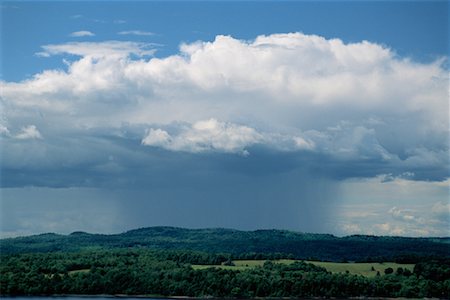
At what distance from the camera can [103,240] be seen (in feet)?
508

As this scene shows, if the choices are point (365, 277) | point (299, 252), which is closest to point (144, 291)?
point (365, 277)

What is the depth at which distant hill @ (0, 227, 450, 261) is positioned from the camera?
130000mm

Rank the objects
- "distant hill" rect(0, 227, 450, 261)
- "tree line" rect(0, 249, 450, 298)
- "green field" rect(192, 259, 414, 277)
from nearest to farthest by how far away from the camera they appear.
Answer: "tree line" rect(0, 249, 450, 298), "green field" rect(192, 259, 414, 277), "distant hill" rect(0, 227, 450, 261)

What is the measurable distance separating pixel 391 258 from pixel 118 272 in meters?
48.0

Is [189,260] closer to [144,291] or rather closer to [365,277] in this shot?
[144,291]

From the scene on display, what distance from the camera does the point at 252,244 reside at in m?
145

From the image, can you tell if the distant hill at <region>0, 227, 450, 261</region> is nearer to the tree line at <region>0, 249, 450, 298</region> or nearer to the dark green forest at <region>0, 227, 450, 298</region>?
the dark green forest at <region>0, 227, 450, 298</region>

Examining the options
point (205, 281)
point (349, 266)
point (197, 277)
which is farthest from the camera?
point (349, 266)

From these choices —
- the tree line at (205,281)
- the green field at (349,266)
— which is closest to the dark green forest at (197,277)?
the tree line at (205,281)

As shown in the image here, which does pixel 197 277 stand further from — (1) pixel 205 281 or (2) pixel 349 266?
(2) pixel 349 266

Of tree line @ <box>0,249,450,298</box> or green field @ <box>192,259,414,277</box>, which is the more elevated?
green field @ <box>192,259,414,277</box>

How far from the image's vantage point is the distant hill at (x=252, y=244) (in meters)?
130

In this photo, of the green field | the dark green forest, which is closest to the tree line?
the dark green forest

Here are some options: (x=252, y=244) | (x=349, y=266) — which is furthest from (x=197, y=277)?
(x=252, y=244)
